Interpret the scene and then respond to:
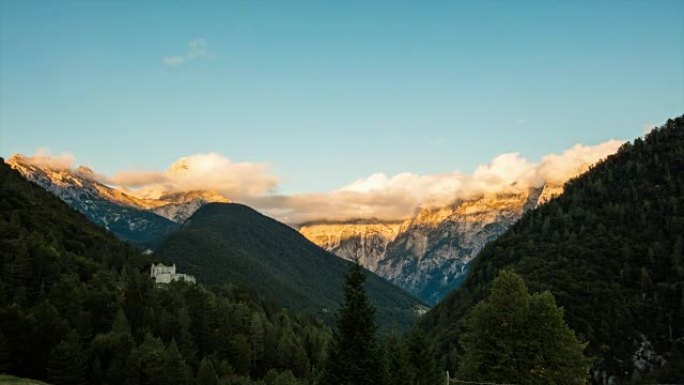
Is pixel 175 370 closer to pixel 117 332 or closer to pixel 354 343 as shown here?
pixel 117 332

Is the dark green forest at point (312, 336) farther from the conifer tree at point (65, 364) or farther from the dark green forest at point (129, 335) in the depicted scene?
the dark green forest at point (129, 335)

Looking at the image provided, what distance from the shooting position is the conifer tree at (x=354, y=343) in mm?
47500

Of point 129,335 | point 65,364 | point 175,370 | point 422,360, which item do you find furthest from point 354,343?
point 129,335

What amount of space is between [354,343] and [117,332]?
97.0 metres

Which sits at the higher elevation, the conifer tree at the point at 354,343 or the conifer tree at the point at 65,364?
the conifer tree at the point at 354,343

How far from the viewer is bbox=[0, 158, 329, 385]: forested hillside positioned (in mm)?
107562

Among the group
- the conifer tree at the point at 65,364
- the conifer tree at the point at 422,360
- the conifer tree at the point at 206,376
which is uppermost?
the conifer tree at the point at 422,360

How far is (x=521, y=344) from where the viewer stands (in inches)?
2448

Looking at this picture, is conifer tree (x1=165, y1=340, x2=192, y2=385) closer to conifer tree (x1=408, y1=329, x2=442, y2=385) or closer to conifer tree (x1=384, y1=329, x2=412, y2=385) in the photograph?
conifer tree (x1=408, y1=329, x2=442, y2=385)

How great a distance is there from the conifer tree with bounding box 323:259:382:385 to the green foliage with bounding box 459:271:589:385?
66.2 feet

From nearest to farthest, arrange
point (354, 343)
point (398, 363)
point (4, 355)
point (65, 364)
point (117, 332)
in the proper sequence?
point (354, 343)
point (398, 363)
point (4, 355)
point (65, 364)
point (117, 332)

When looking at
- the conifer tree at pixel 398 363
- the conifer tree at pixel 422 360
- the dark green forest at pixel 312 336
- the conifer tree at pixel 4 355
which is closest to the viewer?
the dark green forest at pixel 312 336

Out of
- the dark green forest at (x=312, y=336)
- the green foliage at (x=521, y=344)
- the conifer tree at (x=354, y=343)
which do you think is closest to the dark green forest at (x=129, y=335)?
the dark green forest at (x=312, y=336)

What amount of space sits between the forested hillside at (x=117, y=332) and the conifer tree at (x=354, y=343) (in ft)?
166
